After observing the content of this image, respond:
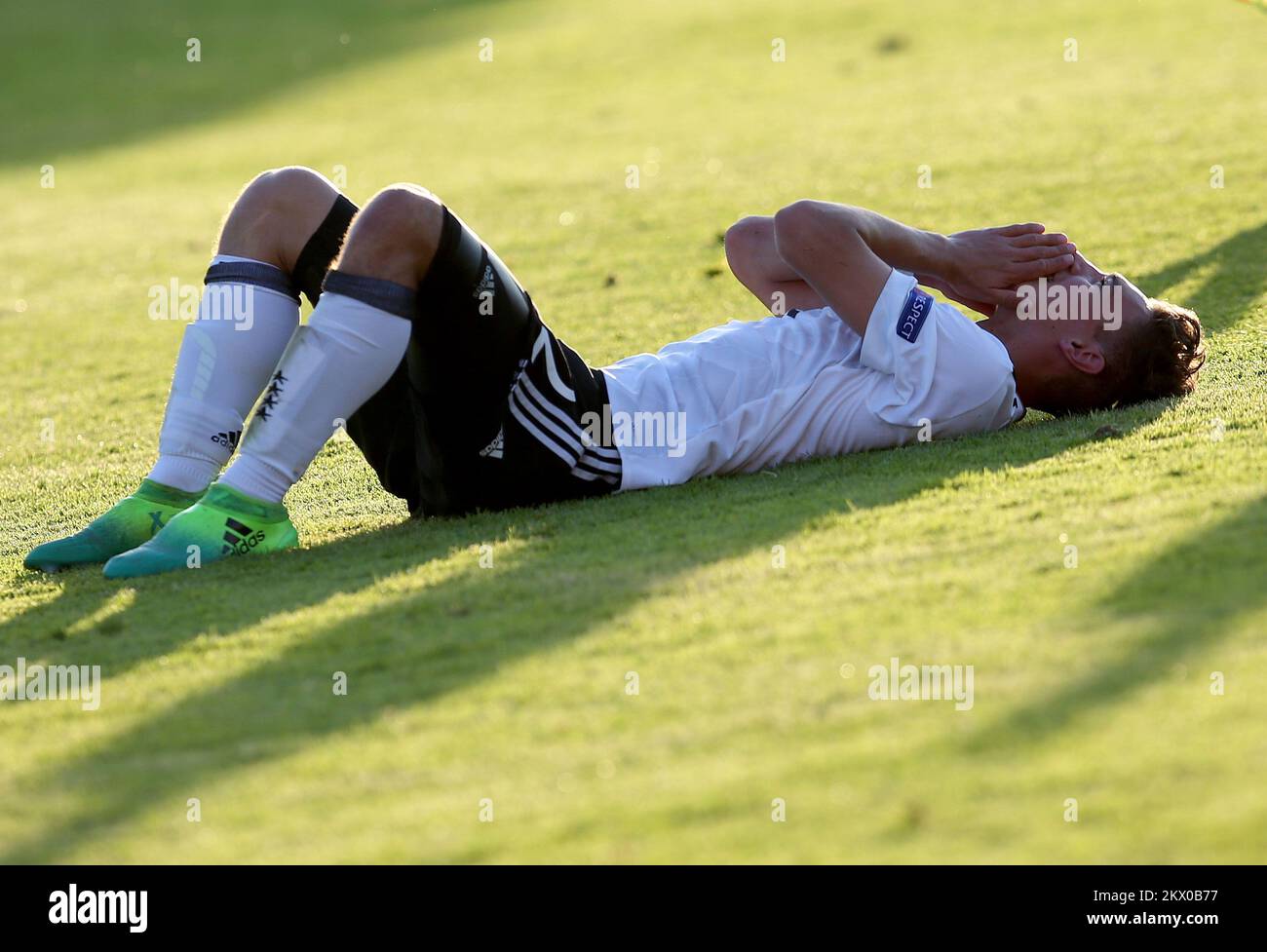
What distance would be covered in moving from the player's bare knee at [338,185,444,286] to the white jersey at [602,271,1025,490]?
0.61 m

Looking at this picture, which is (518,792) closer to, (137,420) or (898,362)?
(898,362)

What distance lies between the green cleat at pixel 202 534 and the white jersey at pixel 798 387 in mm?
839

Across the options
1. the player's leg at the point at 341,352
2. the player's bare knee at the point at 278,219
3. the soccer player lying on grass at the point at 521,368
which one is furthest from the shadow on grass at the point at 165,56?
the player's leg at the point at 341,352

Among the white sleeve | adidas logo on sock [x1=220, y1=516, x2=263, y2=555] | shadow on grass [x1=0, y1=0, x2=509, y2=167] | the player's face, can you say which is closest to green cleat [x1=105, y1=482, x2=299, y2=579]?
adidas logo on sock [x1=220, y1=516, x2=263, y2=555]

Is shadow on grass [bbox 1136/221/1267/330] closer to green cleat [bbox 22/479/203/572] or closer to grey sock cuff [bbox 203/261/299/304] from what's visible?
grey sock cuff [bbox 203/261/299/304]

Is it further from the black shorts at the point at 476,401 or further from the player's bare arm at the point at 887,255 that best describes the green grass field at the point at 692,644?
the player's bare arm at the point at 887,255

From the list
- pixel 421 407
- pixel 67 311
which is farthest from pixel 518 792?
pixel 67 311

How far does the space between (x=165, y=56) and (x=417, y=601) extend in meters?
20.1

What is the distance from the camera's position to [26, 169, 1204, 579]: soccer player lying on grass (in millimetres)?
3254

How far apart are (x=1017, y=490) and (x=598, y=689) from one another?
1.26 m

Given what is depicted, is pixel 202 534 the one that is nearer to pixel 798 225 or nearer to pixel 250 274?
pixel 250 274

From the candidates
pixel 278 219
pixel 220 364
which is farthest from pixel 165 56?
pixel 220 364

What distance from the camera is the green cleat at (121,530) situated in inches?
140

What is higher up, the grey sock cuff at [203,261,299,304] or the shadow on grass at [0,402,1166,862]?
the grey sock cuff at [203,261,299,304]
